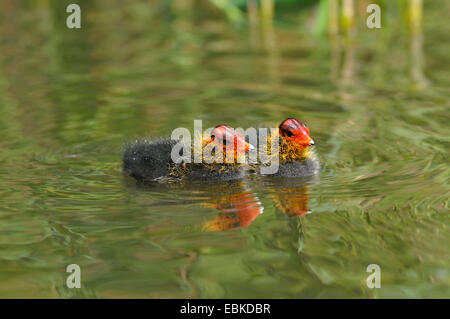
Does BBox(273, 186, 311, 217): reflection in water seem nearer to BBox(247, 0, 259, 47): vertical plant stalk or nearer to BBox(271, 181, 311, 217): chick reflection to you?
BBox(271, 181, 311, 217): chick reflection

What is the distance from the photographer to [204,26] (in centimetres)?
1308

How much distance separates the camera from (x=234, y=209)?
14.6 feet

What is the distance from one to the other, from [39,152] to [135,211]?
1771mm

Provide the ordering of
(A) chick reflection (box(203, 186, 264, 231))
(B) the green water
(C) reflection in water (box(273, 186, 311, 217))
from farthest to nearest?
(C) reflection in water (box(273, 186, 311, 217)) → (A) chick reflection (box(203, 186, 264, 231)) → (B) the green water

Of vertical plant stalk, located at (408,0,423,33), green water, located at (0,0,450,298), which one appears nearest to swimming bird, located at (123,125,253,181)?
green water, located at (0,0,450,298)

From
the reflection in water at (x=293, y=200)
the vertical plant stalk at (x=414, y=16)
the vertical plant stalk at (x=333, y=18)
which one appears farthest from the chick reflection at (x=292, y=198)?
the vertical plant stalk at (x=414, y=16)

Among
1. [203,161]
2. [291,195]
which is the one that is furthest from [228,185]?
[291,195]

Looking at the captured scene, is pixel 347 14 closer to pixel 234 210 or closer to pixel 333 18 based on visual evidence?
pixel 333 18

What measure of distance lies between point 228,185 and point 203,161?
0.29 metres

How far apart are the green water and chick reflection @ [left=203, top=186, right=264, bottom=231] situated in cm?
2

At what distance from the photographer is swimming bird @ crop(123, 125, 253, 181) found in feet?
16.7

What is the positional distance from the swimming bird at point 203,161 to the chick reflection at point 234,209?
27 cm

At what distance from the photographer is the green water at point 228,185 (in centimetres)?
347
